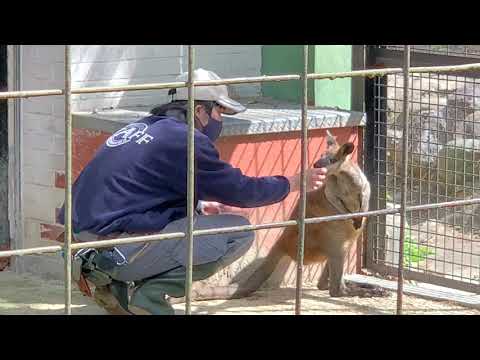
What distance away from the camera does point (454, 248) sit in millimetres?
8438

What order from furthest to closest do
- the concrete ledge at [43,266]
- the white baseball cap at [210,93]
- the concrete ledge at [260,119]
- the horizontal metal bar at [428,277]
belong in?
1. the horizontal metal bar at [428,277]
2. the concrete ledge at [43,266]
3. the concrete ledge at [260,119]
4. the white baseball cap at [210,93]

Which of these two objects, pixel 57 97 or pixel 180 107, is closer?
pixel 180 107

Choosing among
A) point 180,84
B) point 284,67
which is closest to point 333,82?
point 284,67

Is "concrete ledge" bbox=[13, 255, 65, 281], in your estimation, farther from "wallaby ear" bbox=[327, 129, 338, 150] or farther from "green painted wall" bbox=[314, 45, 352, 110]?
"green painted wall" bbox=[314, 45, 352, 110]

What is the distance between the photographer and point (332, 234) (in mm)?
7969

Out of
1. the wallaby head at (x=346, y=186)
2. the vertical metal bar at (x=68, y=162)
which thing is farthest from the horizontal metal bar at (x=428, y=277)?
the vertical metal bar at (x=68, y=162)

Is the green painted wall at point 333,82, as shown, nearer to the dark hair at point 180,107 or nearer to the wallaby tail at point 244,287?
the wallaby tail at point 244,287

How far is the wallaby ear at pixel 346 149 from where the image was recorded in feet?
24.2

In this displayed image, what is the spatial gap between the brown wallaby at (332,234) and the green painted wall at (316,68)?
56 cm

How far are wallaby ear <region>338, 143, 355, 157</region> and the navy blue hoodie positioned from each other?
3.62 ft

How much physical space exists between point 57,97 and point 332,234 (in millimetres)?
1980

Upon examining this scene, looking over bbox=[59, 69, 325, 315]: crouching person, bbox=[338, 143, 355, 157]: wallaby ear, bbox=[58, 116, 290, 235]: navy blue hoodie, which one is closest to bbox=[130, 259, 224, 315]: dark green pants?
bbox=[59, 69, 325, 315]: crouching person

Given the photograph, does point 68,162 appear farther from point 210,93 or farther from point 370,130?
point 370,130

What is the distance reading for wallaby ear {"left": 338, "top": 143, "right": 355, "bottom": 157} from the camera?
739 cm
